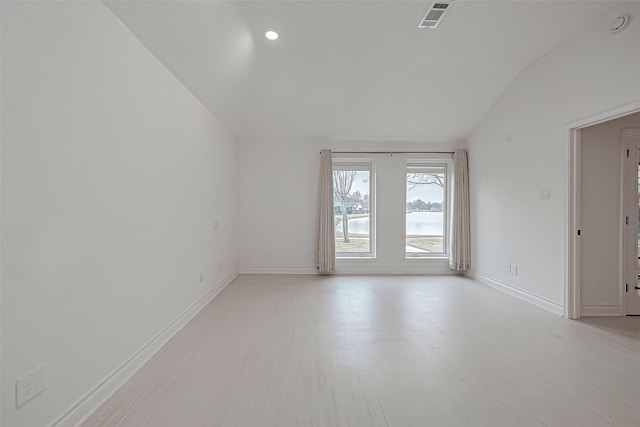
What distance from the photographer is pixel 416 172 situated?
5.65 m

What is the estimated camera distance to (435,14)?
9.41 feet

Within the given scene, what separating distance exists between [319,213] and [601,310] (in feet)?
12.9

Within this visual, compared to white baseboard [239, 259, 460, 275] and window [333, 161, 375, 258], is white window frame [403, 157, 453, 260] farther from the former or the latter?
window [333, 161, 375, 258]

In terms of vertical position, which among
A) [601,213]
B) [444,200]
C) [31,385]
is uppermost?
[444,200]

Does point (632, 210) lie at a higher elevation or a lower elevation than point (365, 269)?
higher

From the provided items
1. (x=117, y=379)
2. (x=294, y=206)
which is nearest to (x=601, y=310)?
(x=294, y=206)

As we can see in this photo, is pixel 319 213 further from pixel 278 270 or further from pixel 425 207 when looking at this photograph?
pixel 425 207

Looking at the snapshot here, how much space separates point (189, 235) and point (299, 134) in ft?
9.35

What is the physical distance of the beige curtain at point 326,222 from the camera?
17.4 ft

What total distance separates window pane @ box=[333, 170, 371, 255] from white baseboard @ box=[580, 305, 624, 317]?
310 cm

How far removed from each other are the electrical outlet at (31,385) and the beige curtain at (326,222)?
4.12m

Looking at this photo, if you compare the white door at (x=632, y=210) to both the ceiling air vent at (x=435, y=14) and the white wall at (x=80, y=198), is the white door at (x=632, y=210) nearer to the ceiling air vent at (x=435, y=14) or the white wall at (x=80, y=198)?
the ceiling air vent at (x=435, y=14)

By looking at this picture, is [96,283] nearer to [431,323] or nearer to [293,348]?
[293,348]

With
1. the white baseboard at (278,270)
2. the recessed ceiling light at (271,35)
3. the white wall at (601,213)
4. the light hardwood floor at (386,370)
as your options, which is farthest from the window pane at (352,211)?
the white wall at (601,213)
